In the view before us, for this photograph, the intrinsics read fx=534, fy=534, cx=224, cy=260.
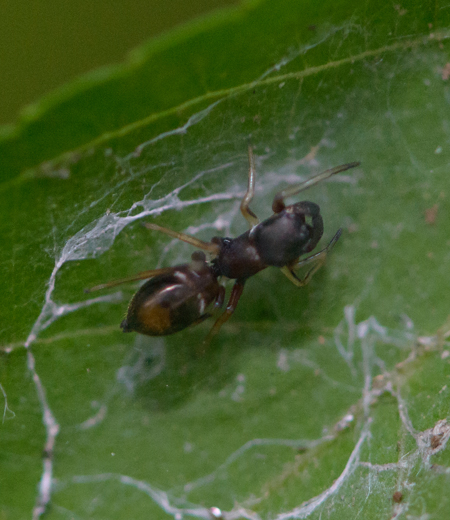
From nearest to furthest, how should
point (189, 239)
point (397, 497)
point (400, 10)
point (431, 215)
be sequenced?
point (400, 10)
point (397, 497)
point (189, 239)
point (431, 215)

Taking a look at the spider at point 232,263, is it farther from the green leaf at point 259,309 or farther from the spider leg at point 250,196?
the green leaf at point 259,309

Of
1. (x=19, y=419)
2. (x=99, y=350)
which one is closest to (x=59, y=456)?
(x=19, y=419)

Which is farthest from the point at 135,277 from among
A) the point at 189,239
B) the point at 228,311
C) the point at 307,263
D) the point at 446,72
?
the point at 446,72

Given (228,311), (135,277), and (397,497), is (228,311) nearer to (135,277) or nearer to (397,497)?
(135,277)

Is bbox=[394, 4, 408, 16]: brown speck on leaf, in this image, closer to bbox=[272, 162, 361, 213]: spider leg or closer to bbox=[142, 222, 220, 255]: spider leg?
bbox=[272, 162, 361, 213]: spider leg

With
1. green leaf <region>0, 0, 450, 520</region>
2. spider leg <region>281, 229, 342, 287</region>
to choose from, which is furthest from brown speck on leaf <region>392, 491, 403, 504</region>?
spider leg <region>281, 229, 342, 287</region>
